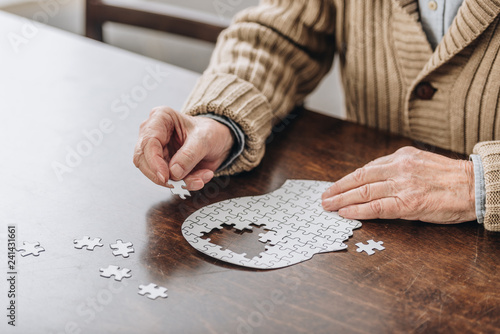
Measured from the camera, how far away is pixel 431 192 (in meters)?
1.17

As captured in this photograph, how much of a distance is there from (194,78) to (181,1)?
2023mm

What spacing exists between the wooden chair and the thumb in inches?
35.2

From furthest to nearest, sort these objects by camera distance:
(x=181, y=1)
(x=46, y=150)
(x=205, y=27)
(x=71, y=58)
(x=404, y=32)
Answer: (x=181, y=1) < (x=205, y=27) < (x=71, y=58) < (x=404, y=32) < (x=46, y=150)

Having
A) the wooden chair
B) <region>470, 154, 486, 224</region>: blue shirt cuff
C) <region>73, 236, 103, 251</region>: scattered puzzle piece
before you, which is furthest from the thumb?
the wooden chair

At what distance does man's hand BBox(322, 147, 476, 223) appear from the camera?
115cm

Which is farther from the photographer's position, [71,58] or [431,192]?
[71,58]

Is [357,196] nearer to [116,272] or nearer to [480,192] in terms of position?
[480,192]

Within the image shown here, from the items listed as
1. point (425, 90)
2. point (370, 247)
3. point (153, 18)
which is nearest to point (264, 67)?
point (425, 90)

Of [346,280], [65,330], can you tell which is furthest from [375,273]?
[65,330]

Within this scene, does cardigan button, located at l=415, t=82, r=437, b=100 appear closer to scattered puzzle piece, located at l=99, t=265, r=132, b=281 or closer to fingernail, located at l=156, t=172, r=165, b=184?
fingernail, located at l=156, t=172, r=165, b=184

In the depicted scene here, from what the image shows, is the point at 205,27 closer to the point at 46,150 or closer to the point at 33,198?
the point at 46,150

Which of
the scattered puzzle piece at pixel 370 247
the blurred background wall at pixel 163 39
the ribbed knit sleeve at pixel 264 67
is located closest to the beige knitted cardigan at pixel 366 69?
the ribbed knit sleeve at pixel 264 67

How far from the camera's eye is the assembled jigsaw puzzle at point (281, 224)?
3.42 feet

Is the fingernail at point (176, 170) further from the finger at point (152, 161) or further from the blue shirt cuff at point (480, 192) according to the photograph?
the blue shirt cuff at point (480, 192)
